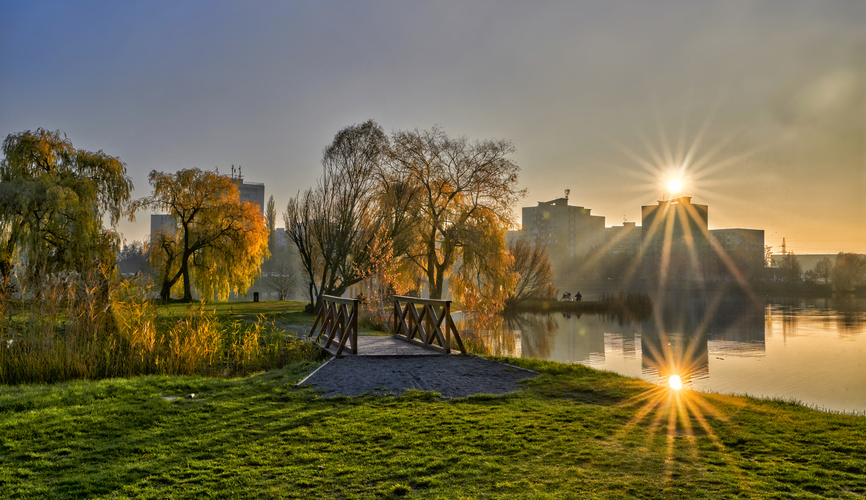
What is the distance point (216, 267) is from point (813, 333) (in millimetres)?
28356

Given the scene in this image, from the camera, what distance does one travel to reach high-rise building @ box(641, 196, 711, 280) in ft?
281

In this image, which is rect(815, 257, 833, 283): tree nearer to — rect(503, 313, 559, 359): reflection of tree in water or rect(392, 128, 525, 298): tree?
rect(503, 313, 559, 359): reflection of tree in water

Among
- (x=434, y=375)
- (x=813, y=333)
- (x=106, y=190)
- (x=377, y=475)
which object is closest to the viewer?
(x=377, y=475)

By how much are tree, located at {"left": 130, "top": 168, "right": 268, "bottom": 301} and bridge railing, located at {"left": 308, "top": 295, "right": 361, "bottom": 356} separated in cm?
1384

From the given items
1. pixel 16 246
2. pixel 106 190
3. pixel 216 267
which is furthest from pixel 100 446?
pixel 216 267

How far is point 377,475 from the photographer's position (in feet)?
14.1

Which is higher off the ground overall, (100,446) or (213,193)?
(213,193)

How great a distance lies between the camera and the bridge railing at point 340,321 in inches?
409

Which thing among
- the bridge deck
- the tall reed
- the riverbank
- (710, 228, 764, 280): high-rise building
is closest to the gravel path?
the bridge deck

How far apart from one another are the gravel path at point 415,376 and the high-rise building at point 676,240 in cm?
8046

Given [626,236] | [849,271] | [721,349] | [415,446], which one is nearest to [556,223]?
[626,236]

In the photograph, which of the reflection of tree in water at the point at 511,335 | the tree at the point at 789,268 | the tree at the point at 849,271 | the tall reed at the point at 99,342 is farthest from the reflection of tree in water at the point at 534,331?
the tree at the point at 789,268

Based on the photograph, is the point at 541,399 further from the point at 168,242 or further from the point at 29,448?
the point at 168,242

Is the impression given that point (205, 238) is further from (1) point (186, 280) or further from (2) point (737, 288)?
(2) point (737, 288)
